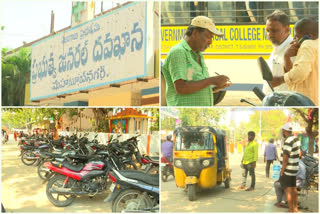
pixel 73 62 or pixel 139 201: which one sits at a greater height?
pixel 73 62

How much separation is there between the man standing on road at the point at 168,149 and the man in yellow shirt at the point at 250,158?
0.59 metres

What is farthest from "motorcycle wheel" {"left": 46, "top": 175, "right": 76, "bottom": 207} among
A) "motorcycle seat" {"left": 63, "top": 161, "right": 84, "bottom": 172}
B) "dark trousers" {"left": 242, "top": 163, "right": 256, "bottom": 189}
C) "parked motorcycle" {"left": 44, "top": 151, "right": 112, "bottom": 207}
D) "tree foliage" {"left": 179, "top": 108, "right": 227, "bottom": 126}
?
"dark trousers" {"left": 242, "top": 163, "right": 256, "bottom": 189}

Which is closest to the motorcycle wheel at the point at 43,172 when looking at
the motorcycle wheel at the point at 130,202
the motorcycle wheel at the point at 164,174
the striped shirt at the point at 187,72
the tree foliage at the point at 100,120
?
the tree foliage at the point at 100,120

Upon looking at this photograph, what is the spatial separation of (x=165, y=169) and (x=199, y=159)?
0.97 feet

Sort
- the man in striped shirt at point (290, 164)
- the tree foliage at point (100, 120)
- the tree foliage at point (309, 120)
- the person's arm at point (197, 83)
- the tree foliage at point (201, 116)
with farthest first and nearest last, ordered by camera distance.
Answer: the tree foliage at point (100, 120) → the man in striped shirt at point (290, 164) → the tree foliage at point (309, 120) → the tree foliage at point (201, 116) → the person's arm at point (197, 83)

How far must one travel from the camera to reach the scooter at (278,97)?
2.00m

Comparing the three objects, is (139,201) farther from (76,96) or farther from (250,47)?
(250,47)

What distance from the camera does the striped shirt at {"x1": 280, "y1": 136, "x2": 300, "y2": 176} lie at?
2.46m

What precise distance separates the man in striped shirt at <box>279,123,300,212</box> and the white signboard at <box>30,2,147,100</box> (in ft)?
4.43

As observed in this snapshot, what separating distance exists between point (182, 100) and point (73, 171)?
1.48 meters

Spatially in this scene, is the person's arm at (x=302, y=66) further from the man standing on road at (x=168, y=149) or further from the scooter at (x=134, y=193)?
the scooter at (x=134, y=193)

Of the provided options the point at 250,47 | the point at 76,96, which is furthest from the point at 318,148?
the point at 76,96

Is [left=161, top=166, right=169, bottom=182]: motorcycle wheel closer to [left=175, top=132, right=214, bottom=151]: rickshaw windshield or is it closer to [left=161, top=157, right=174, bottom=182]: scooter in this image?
[left=161, top=157, right=174, bottom=182]: scooter

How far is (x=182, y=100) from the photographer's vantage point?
6.20ft
